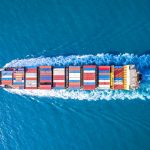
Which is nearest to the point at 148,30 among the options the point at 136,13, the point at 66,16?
the point at 136,13

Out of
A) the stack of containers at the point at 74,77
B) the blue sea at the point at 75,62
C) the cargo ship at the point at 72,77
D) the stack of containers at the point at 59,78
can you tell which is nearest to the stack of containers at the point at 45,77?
the cargo ship at the point at 72,77

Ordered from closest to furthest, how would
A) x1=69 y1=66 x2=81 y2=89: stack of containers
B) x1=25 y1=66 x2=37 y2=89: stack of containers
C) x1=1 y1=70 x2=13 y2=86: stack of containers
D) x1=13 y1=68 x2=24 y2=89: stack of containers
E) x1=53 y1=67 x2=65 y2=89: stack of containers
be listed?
x1=69 y1=66 x2=81 y2=89: stack of containers
x1=53 y1=67 x2=65 y2=89: stack of containers
x1=25 y1=66 x2=37 y2=89: stack of containers
x1=13 y1=68 x2=24 y2=89: stack of containers
x1=1 y1=70 x2=13 y2=86: stack of containers

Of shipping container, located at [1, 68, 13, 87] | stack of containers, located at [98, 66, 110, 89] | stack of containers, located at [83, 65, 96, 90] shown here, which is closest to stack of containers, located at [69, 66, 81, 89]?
stack of containers, located at [83, 65, 96, 90]

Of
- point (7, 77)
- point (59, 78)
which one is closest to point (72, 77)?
point (59, 78)

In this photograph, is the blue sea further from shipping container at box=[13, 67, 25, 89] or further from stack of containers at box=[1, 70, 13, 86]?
stack of containers at box=[1, 70, 13, 86]

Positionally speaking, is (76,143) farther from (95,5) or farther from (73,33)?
(95,5)

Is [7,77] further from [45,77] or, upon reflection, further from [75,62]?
[75,62]
